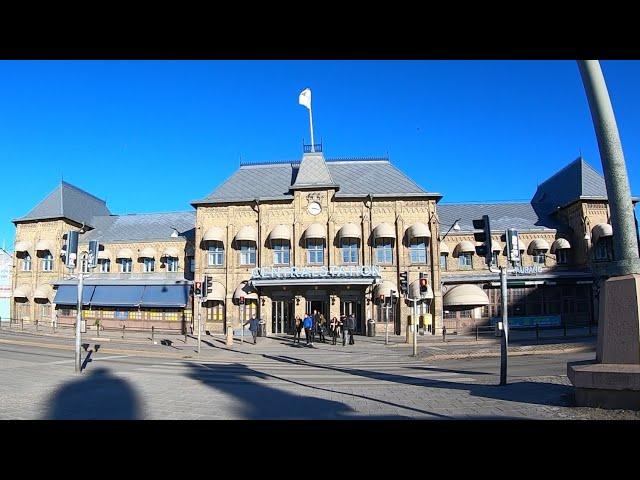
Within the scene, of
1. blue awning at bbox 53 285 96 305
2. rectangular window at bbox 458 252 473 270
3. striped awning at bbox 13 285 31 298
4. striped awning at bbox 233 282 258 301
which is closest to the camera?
striped awning at bbox 233 282 258 301

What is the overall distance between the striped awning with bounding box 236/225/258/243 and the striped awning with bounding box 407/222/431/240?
1207cm

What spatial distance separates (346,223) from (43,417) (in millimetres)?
27658

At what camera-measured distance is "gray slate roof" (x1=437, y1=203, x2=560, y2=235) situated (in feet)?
131

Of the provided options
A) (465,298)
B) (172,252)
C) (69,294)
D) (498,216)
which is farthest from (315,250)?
(69,294)

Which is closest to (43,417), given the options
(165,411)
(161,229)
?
(165,411)

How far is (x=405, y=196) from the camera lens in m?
34.8

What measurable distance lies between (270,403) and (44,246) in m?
40.1

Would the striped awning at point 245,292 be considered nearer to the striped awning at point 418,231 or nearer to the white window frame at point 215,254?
the white window frame at point 215,254

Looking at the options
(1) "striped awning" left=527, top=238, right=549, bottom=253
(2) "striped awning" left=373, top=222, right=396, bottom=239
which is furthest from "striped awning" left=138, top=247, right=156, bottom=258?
(1) "striped awning" left=527, top=238, right=549, bottom=253

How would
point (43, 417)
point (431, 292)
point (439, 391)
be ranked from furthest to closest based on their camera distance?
point (431, 292)
point (439, 391)
point (43, 417)

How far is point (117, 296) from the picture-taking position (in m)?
37.9

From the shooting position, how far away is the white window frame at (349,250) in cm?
3462

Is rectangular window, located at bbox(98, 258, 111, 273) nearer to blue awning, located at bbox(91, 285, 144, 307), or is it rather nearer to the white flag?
blue awning, located at bbox(91, 285, 144, 307)
